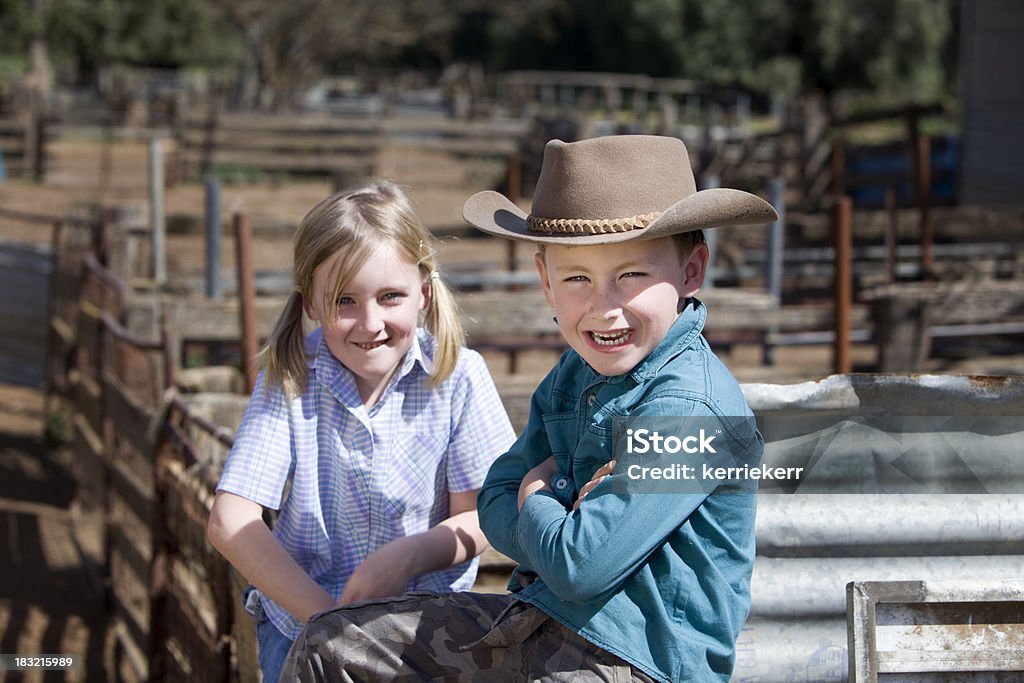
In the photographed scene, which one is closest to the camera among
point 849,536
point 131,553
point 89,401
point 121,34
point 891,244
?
Answer: point 849,536

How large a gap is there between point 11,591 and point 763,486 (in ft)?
14.5

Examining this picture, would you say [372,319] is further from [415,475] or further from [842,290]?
[842,290]

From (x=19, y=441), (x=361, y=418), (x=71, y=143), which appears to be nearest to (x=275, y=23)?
(x=71, y=143)

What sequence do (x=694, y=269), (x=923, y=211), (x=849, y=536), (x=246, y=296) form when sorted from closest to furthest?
(x=694, y=269) < (x=849, y=536) < (x=246, y=296) < (x=923, y=211)

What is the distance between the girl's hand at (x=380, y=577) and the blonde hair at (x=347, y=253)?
1.24ft

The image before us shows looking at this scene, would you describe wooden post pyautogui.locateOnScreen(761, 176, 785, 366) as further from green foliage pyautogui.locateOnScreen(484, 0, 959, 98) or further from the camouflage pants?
green foliage pyautogui.locateOnScreen(484, 0, 959, 98)

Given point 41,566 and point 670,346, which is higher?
point 670,346

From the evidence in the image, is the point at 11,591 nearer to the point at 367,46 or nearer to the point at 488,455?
the point at 488,455

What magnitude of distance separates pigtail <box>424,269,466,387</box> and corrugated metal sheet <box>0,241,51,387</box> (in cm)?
617

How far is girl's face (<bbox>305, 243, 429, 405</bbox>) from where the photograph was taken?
225cm

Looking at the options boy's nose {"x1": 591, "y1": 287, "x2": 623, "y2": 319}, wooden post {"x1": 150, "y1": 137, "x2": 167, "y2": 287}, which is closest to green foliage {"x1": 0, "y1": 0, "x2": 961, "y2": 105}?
wooden post {"x1": 150, "y1": 137, "x2": 167, "y2": 287}

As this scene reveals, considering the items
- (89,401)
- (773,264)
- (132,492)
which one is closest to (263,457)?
(132,492)

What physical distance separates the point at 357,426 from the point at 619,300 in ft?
2.32

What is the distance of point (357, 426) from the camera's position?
228cm
